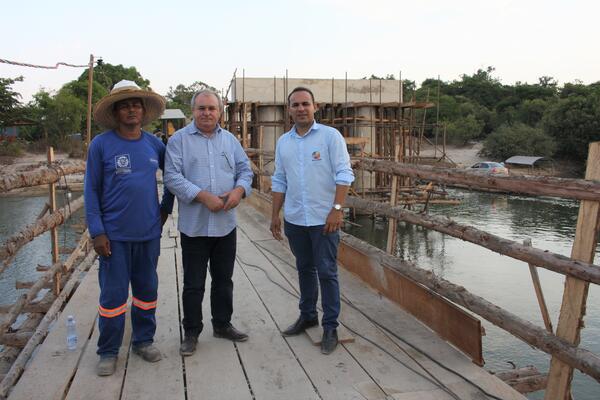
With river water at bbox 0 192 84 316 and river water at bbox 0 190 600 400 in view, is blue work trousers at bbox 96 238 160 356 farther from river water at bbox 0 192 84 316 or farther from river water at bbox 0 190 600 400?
river water at bbox 0 192 84 316

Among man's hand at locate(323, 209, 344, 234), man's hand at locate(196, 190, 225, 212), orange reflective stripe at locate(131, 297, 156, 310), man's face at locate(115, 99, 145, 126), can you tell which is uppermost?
man's face at locate(115, 99, 145, 126)

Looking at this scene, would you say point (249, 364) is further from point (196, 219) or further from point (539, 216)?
point (539, 216)

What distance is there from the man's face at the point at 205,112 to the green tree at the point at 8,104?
29.9 m

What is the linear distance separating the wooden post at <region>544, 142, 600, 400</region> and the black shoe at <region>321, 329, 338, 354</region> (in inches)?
46.8

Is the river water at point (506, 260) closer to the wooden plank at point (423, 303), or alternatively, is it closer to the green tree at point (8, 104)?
the wooden plank at point (423, 303)

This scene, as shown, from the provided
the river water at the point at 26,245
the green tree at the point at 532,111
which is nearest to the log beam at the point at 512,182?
the river water at the point at 26,245

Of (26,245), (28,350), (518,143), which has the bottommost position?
(26,245)

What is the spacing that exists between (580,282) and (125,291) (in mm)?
2353

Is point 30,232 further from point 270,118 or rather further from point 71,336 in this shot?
point 270,118

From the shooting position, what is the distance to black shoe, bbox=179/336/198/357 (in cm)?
288

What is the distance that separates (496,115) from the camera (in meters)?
51.3

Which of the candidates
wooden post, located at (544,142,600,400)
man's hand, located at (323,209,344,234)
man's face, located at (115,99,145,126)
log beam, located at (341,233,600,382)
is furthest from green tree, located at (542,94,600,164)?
man's face, located at (115,99,145,126)

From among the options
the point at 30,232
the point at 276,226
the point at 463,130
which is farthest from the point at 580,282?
the point at 463,130

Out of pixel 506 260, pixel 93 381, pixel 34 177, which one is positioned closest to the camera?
pixel 93 381
